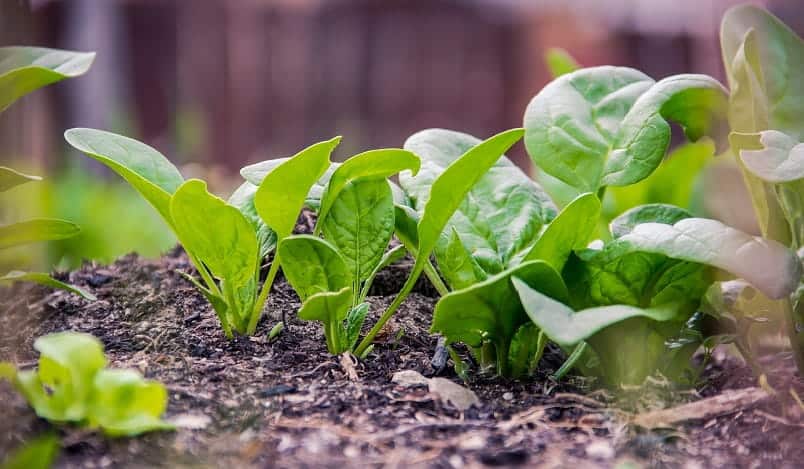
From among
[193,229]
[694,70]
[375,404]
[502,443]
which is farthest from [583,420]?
[694,70]

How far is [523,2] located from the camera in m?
7.41

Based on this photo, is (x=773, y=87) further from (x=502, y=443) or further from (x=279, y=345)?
(x=279, y=345)

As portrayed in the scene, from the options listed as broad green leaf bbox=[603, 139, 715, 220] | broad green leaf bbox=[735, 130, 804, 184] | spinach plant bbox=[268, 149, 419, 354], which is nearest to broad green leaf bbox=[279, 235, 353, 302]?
spinach plant bbox=[268, 149, 419, 354]

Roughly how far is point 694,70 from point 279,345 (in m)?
7.32

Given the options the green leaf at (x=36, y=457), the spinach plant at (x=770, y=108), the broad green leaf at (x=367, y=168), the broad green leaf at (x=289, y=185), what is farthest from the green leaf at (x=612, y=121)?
the green leaf at (x=36, y=457)

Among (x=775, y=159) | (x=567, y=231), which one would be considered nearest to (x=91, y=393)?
(x=567, y=231)

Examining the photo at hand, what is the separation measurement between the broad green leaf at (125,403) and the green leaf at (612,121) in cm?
78

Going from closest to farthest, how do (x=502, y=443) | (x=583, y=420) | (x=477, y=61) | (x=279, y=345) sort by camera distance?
1. (x=502, y=443)
2. (x=583, y=420)
3. (x=279, y=345)
4. (x=477, y=61)

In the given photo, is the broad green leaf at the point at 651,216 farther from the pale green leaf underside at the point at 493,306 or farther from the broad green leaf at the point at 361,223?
the broad green leaf at the point at 361,223

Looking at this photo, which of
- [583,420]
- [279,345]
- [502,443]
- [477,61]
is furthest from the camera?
[477,61]

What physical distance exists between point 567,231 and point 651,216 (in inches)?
10.2

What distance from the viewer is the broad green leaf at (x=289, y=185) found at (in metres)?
1.17

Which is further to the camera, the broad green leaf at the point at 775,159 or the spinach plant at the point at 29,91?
the spinach plant at the point at 29,91

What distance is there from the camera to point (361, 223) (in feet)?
4.31
